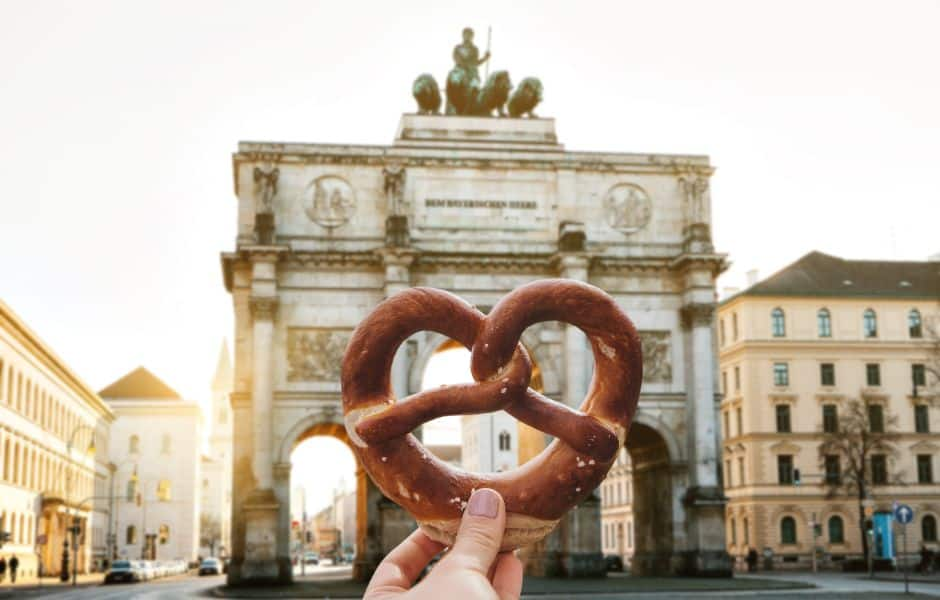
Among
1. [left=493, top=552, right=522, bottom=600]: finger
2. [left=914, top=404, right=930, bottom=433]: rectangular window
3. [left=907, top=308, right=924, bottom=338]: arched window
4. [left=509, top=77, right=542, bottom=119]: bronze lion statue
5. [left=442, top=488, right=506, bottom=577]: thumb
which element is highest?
[left=509, top=77, right=542, bottom=119]: bronze lion statue

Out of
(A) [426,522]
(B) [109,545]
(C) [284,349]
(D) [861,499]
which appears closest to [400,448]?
(A) [426,522]

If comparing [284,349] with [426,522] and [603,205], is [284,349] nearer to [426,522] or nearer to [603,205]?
[603,205]

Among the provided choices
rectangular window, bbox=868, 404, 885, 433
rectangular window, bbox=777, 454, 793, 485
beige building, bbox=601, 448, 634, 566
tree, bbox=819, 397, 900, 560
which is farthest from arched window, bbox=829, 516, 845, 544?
beige building, bbox=601, 448, 634, 566

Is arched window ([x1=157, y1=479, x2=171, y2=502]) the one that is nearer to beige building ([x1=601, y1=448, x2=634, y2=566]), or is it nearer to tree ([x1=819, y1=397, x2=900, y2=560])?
beige building ([x1=601, y1=448, x2=634, y2=566])

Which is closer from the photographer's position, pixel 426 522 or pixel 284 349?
pixel 426 522

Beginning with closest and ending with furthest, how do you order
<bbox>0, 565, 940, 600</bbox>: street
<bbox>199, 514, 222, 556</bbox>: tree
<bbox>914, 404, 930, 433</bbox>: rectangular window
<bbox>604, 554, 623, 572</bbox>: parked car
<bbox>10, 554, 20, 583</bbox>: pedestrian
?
<bbox>0, 565, 940, 600</bbox>: street → <bbox>10, 554, 20, 583</bbox>: pedestrian → <bbox>604, 554, 623, 572</bbox>: parked car → <bbox>914, 404, 930, 433</bbox>: rectangular window → <bbox>199, 514, 222, 556</bbox>: tree

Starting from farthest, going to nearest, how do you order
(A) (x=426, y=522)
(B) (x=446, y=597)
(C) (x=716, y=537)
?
(C) (x=716, y=537), (A) (x=426, y=522), (B) (x=446, y=597)

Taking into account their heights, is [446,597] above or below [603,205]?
below
